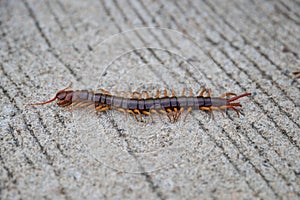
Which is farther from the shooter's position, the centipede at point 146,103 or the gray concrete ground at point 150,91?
the centipede at point 146,103

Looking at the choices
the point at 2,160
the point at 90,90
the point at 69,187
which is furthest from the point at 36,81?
the point at 69,187

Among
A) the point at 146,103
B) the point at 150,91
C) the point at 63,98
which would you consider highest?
the point at 63,98

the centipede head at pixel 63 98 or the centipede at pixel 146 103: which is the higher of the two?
the centipede head at pixel 63 98

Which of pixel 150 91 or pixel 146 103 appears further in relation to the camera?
pixel 150 91

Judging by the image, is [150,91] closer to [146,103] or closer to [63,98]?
[146,103]

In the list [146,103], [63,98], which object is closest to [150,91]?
Answer: [146,103]

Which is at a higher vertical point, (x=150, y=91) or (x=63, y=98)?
(x=63, y=98)
